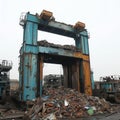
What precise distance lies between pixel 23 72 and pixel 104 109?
6892mm

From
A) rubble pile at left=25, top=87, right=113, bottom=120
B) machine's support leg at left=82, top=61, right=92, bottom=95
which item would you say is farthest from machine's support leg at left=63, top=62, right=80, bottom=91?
rubble pile at left=25, top=87, right=113, bottom=120

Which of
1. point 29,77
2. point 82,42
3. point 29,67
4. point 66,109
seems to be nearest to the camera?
point 66,109

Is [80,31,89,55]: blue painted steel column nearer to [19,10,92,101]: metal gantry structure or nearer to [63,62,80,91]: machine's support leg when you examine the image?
[19,10,92,101]: metal gantry structure

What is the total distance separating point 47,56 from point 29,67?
2804mm

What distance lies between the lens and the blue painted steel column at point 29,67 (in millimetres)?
14938

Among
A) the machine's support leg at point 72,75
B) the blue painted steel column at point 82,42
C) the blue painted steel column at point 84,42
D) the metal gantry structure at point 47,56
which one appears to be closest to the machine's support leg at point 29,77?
the metal gantry structure at point 47,56

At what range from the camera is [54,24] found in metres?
18.0

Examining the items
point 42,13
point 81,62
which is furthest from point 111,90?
point 42,13

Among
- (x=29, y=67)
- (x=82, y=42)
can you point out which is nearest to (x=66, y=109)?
(x=29, y=67)

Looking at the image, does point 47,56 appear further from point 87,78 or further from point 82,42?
point 87,78

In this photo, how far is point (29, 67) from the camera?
15.4 meters

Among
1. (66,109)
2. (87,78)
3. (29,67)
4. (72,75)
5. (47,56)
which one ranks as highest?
(47,56)

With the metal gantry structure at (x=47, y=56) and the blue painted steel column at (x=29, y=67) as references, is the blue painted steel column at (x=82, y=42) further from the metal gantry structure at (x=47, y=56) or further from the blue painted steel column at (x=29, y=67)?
the blue painted steel column at (x=29, y=67)

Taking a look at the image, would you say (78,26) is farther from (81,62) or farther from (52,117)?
(52,117)
